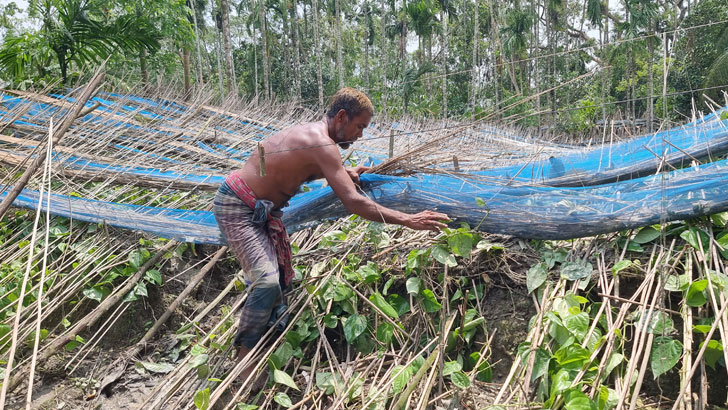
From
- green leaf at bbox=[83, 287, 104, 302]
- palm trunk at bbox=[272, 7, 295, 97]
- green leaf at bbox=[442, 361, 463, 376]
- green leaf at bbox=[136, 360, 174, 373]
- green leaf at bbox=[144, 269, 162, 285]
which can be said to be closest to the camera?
green leaf at bbox=[442, 361, 463, 376]

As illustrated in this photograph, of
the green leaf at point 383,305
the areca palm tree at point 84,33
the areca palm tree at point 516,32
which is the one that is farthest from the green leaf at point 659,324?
the areca palm tree at point 516,32

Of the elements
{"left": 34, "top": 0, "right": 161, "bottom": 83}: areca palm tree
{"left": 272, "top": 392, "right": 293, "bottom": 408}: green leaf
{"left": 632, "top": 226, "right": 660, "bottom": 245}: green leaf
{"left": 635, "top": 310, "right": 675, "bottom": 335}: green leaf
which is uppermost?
{"left": 34, "top": 0, "right": 161, "bottom": 83}: areca palm tree

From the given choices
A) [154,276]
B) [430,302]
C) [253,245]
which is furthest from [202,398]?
[154,276]

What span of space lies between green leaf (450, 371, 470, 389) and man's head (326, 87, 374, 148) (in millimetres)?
1065

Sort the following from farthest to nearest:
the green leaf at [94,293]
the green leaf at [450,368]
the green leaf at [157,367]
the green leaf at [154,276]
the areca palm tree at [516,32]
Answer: the areca palm tree at [516,32] < the green leaf at [154,276] < the green leaf at [94,293] < the green leaf at [157,367] < the green leaf at [450,368]

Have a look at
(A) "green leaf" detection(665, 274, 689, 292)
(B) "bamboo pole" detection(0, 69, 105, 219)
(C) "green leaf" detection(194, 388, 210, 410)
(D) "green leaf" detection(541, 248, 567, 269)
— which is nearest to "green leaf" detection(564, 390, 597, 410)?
(A) "green leaf" detection(665, 274, 689, 292)

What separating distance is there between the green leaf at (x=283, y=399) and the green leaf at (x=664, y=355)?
1270mm

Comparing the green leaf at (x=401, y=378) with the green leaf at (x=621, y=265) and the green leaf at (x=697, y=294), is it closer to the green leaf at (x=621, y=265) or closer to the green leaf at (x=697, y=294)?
the green leaf at (x=621, y=265)

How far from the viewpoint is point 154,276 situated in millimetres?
2871

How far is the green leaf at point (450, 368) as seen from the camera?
180 cm

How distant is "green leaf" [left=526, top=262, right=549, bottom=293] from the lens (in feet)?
6.50

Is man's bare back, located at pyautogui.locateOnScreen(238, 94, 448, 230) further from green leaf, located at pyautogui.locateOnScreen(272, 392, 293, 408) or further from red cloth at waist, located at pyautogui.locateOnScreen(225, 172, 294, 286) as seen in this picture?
green leaf, located at pyautogui.locateOnScreen(272, 392, 293, 408)

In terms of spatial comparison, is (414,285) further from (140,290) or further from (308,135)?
(140,290)

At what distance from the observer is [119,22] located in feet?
22.8
